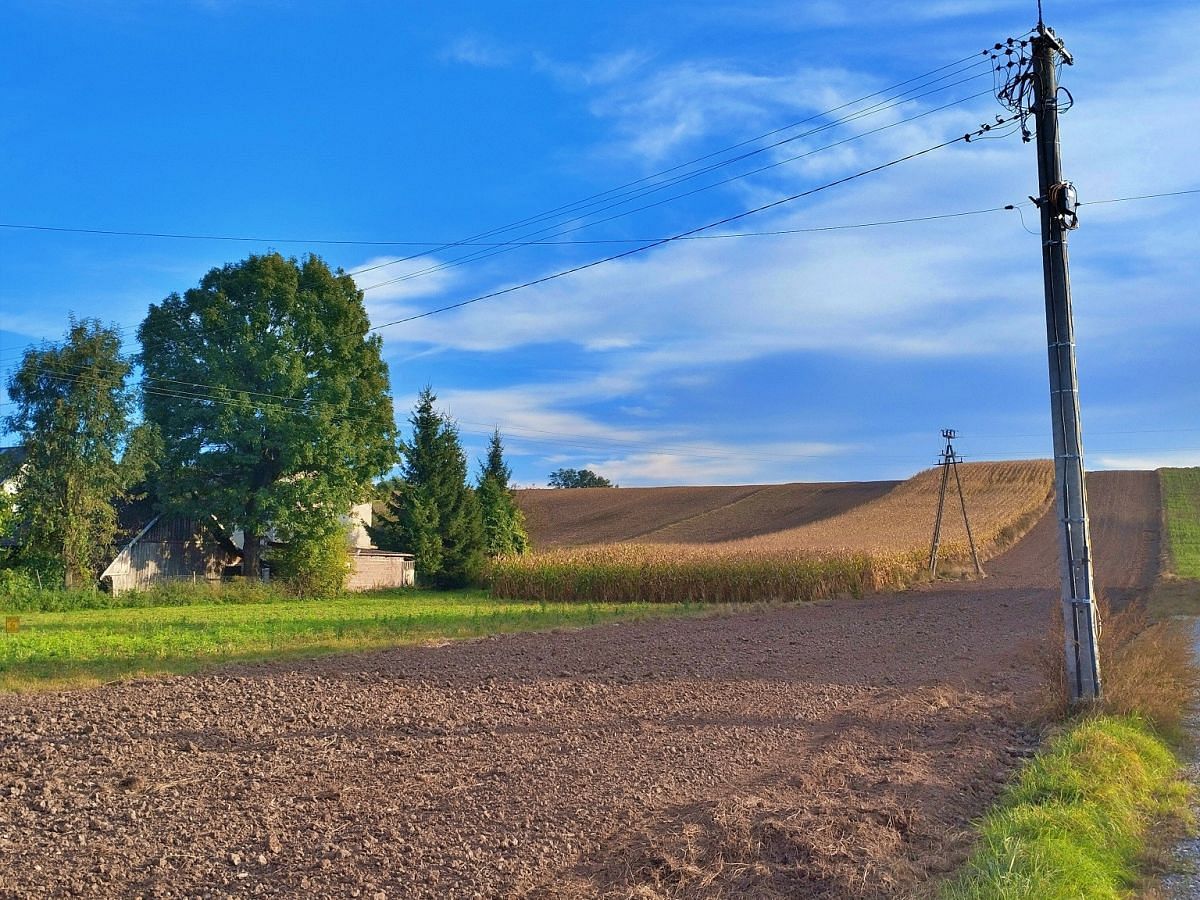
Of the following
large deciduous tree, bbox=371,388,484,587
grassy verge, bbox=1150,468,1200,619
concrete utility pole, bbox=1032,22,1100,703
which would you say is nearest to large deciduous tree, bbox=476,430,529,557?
large deciduous tree, bbox=371,388,484,587

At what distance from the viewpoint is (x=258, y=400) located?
37594 mm

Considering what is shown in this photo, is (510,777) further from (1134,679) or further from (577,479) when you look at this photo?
(577,479)

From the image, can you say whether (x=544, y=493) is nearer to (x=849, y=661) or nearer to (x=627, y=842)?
(x=849, y=661)

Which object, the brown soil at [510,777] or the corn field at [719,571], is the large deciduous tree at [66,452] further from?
the brown soil at [510,777]

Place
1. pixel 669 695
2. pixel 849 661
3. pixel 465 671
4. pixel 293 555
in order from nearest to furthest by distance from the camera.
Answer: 1. pixel 669 695
2. pixel 465 671
3. pixel 849 661
4. pixel 293 555

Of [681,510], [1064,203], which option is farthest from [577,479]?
[1064,203]

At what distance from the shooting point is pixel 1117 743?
8.34 metres

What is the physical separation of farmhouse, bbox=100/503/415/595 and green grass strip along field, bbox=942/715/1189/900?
1314 inches

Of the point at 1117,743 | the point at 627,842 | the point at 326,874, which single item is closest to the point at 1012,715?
the point at 1117,743

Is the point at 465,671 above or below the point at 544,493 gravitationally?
below

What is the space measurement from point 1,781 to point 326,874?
3.63m

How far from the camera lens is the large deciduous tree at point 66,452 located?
3262cm

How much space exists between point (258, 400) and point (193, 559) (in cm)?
767

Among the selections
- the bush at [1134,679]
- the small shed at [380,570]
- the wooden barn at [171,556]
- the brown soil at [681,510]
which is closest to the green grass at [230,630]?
the wooden barn at [171,556]
